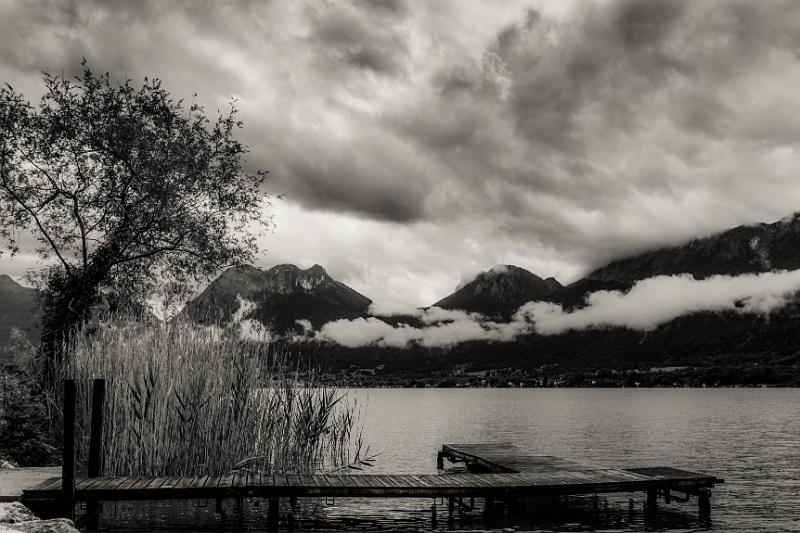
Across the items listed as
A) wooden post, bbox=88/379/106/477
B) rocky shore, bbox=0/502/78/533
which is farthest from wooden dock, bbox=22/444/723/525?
rocky shore, bbox=0/502/78/533

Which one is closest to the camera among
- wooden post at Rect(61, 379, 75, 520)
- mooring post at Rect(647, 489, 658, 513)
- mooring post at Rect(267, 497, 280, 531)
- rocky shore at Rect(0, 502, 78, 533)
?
rocky shore at Rect(0, 502, 78, 533)

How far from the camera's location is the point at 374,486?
1456 centimetres

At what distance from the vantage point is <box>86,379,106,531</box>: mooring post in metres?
13.8

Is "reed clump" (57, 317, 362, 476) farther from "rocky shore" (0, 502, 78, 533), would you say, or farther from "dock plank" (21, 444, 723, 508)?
"rocky shore" (0, 502, 78, 533)

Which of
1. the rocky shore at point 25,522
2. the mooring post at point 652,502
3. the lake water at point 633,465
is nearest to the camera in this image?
the rocky shore at point 25,522

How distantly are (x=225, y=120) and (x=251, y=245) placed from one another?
13.0ft

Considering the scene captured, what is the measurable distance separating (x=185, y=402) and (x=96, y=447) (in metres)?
1.85

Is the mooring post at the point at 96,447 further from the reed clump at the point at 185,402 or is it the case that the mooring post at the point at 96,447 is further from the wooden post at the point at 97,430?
the reed clump at the point at 185,402

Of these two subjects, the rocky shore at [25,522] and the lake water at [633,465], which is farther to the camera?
the lake water at [633,465]

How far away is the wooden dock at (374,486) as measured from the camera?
13000 mm

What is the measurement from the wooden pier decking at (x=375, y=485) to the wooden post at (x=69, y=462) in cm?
14

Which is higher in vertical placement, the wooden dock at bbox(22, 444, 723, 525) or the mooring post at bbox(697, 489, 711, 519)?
the wooden dock at bbox(22, 444, 723, 525)

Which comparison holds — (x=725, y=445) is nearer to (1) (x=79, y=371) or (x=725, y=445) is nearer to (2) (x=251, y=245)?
(2) (x=251, y=245)

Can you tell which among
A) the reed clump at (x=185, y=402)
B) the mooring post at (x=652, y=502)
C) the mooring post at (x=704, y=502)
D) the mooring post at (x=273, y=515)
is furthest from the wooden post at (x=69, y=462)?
the mooring post at (x=704, y=502)
